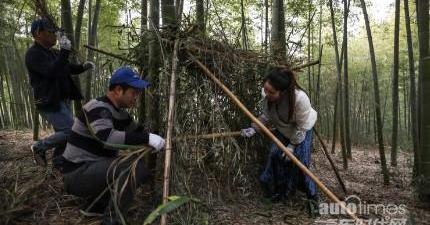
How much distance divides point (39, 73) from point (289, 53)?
2.84 m

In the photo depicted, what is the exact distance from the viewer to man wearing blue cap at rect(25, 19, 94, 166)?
379cm

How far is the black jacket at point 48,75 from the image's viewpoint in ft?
12.4

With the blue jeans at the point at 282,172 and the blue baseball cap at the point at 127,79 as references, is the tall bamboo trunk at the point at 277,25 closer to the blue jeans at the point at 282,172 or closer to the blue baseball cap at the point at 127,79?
the blue jeans at the point at 282,172

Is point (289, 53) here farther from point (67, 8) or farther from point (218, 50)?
point (67, 8)

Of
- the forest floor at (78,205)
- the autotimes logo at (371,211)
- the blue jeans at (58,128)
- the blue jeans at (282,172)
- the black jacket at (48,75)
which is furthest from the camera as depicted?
the blue jeans at (282,172)

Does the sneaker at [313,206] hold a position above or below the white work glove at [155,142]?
below

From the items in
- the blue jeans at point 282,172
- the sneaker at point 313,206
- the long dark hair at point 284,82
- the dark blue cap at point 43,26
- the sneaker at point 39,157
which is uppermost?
the dark blue cap at point 43,26

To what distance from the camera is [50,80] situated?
3.92 m

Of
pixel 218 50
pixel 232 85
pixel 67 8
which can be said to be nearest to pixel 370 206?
pixel 232 85

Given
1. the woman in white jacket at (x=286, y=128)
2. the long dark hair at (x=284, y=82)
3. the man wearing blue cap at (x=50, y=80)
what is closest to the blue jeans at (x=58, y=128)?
the man wearing blue cap at (x=50, y=80)

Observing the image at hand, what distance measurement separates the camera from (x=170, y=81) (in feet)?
11.9

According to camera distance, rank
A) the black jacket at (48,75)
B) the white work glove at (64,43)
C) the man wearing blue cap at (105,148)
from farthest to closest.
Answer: the black jacket at (48,75)
the white work glove at (64,43)
the man wearing blue cap at (105,148)

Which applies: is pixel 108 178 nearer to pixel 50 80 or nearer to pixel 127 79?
pixel 127 79

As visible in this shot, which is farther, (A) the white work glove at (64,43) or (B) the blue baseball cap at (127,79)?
(A) the white work glove at (64,43)
